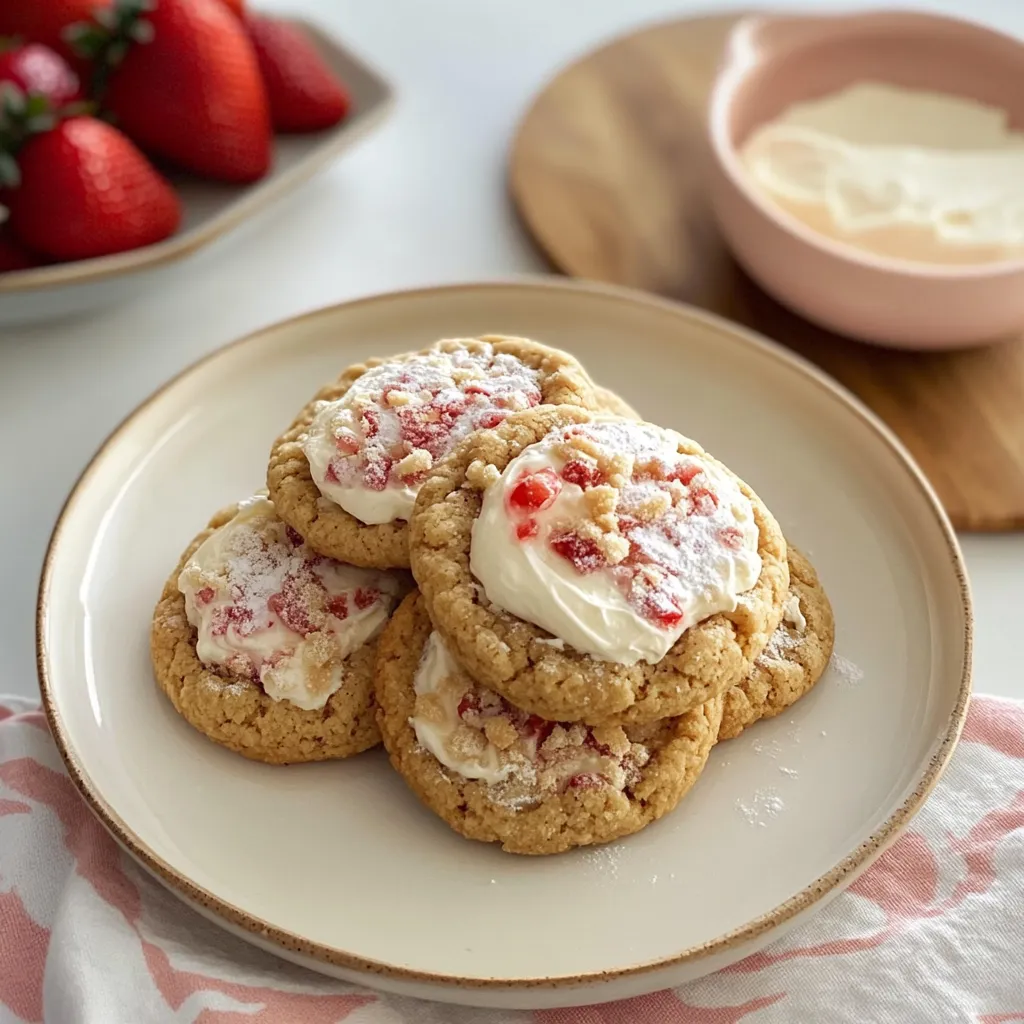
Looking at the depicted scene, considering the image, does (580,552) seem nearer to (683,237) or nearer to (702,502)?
(702,502)

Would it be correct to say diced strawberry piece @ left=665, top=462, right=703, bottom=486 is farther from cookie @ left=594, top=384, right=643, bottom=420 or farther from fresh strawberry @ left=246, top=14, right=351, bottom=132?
fresh strawberry @ left=246, top=14, right=351, bottom=132

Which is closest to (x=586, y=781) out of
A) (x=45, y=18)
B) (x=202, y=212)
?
(x=202, y=212)

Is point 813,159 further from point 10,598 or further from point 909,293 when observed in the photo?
point 10,598

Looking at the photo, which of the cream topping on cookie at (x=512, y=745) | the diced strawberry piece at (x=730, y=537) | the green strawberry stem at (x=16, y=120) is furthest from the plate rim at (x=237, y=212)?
the diced strawberry piece at (x=730, y=537)

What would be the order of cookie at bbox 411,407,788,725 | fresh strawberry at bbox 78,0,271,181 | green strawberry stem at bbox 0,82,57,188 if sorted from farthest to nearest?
fresh strawberry at bbox 78,0,271,181 < green strawberry stem at bbox 0,82,57,188 < cookie at bbox 411,407,788,725

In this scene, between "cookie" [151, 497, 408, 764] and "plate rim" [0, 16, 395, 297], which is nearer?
"cookie" [151, 497, 408, 764]

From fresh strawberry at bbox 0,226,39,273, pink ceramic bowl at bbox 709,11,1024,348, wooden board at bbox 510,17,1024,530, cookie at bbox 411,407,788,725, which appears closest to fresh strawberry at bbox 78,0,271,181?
fresh strawberry at bbox 0,226,39,273

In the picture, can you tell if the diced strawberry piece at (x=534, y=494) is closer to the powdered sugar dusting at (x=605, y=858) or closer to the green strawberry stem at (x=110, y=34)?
the powdered sugar dusting at (x=605, y=858)
